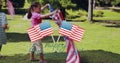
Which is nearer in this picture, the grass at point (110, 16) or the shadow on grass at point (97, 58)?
the shadow on grass at point (97, 58)

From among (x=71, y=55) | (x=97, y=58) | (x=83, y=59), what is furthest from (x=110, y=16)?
(x=71, y=55)

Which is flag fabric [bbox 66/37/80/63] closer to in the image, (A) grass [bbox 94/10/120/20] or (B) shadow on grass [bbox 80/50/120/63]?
(B) shadow on grass [bbox 80/50/120/63]

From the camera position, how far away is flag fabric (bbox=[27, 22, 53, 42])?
340 inches

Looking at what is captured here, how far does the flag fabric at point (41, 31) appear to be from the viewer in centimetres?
865

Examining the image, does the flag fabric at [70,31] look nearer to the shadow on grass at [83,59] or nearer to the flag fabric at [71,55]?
the flag fabric at [71,55]

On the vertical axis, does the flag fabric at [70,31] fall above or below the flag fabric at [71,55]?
above

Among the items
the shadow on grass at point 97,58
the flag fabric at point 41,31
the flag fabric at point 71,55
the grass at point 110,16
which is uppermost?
the flag fabric at point 41,31

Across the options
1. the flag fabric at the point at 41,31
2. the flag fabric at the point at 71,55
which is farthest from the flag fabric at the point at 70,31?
the flag fabric at the point at 41,31

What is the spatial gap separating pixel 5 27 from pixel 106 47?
8.11 m

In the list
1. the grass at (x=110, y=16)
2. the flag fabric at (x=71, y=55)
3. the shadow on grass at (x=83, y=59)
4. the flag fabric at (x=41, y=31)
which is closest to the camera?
the flag fabric at (x=71, y=55)

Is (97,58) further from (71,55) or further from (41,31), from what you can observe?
(41,31)

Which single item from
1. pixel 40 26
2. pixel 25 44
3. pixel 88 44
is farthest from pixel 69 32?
pixel 88 44

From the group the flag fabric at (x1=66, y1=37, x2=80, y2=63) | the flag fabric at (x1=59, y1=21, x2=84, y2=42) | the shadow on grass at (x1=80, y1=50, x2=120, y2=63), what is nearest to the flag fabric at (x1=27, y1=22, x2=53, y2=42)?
the flag fabric at (x1=59, y1=21, x2=84, y2=42)

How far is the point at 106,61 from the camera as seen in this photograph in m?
9.97
